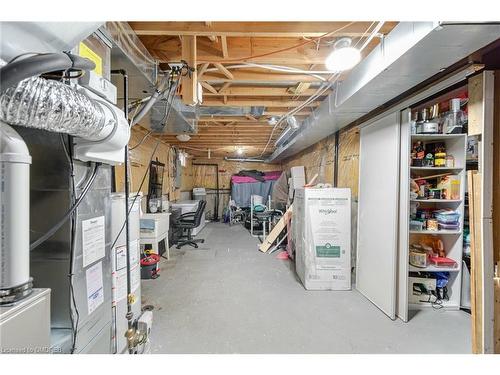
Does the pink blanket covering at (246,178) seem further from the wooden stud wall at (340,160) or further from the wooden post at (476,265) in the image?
the wooden post at (476,265)

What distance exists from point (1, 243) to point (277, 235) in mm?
3985

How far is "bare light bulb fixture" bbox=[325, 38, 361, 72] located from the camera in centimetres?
149

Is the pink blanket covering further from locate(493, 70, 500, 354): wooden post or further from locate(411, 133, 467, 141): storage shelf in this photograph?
locate(493, 70, 500, 354): wooden post

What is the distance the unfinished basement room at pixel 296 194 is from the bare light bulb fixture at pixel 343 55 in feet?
0.04

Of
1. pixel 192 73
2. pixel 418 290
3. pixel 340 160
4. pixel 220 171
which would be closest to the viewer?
pixel 192 73

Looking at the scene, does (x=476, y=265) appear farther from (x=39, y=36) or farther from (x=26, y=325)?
(x=39, y=36)

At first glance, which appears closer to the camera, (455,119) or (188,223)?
(455,119)

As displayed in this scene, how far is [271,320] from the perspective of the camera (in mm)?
2080

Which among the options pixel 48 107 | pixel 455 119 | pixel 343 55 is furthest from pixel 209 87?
pixel 455 119

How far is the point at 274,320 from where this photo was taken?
6.82 ft

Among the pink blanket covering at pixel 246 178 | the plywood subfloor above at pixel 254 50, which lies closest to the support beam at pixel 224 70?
the plywood subfloor above at pixel 254 50

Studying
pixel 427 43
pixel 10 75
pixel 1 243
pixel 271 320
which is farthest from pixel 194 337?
pixel 427 43

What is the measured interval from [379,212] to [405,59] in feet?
4.93
